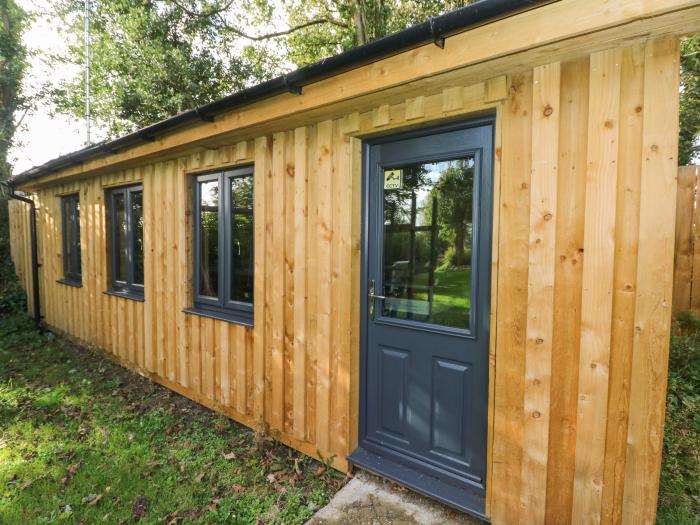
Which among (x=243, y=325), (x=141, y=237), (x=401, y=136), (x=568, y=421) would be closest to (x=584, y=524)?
(x=568, y=421)

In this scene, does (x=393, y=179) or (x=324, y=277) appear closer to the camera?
(x=393, y=179)

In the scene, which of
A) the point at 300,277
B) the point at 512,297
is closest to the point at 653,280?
the point at 512,297

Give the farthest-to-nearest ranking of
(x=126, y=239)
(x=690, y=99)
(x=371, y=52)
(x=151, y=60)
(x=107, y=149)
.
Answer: (x=151, y=60)
(x=690, y=99)
(x=126, y=239)
(x=107, y=149)
(x=371, y=52)

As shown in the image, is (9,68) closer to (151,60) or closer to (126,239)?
(151,60)

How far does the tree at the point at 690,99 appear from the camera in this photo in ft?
20.4

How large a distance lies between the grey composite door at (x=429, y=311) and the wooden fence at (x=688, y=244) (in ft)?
9.68

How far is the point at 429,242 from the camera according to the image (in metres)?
2.36

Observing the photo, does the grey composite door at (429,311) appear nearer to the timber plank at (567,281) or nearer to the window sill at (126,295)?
the timber plank at (567,281)

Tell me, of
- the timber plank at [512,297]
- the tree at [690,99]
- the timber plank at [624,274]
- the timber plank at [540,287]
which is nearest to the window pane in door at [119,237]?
the timber plank at [512,297]

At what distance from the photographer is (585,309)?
1.70 m

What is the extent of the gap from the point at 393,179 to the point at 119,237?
436 cm

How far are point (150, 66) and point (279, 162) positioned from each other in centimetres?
961

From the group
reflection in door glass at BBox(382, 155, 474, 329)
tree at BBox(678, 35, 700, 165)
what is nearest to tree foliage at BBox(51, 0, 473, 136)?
tree at BBox(678, 35, 700, 165)

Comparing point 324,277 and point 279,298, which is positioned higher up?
point 324,277
